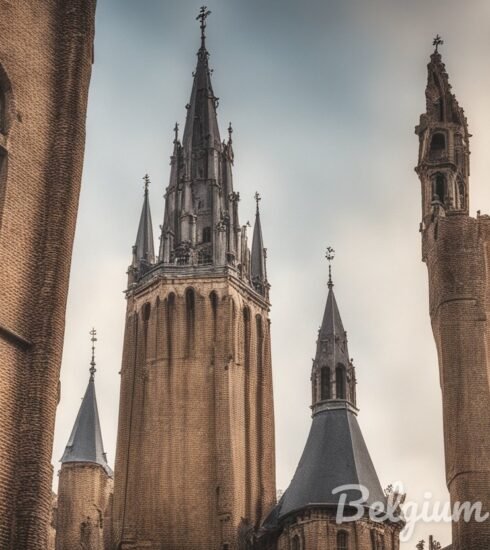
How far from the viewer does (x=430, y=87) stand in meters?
32.4

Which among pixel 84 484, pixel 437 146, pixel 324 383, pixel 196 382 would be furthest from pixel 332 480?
pixel 437 146

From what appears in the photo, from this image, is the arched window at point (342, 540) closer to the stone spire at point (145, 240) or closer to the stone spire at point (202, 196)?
the stone spire at point (202, 196)

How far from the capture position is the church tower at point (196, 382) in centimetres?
5666

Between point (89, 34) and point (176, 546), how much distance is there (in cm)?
4005

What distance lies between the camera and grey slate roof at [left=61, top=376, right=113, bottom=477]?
64.5 meters

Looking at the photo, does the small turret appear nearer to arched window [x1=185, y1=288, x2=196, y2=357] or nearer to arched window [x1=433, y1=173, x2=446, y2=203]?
arched window [x1=185, y1=288, x2=196, y2=357]

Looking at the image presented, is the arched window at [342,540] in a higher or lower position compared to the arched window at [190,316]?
lower

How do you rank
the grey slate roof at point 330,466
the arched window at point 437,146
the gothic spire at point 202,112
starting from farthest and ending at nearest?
the gothic spire at point 202,112 < the grey slate roof at point 330,466 < the arched window at point 437,146

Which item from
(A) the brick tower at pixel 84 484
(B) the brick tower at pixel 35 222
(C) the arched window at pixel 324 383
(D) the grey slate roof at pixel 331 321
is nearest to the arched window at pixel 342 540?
(C) the arched window at pixel 324 383

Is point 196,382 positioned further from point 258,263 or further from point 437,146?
point 437,146

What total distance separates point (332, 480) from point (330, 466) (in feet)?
3.31

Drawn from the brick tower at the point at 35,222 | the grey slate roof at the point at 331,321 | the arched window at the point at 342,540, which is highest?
the grey slate roof at the point at 331,321

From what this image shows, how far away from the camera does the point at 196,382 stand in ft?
195

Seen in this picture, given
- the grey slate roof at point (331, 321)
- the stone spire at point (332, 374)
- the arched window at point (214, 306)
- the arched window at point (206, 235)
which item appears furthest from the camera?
the arched window at point (206, 235)
